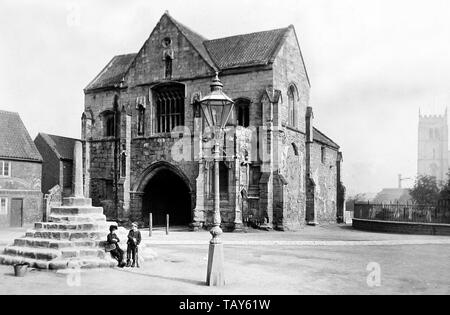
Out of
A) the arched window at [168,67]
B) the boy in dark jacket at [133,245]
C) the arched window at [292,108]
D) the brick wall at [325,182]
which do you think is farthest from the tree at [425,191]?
the boy in dark jacket at [133,245]

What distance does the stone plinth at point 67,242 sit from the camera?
13430 millimetres

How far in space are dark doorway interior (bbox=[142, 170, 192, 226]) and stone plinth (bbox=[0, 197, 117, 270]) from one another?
17.2 metres

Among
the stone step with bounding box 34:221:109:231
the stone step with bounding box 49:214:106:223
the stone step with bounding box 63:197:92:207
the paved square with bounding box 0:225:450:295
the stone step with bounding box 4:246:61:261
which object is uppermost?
the stone step with bounding box 63:197:92:207

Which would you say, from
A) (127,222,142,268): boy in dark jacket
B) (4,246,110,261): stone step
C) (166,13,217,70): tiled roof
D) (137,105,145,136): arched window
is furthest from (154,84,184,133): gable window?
(127,222,142,268): boy in dark jacket

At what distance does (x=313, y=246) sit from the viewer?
20.1 m

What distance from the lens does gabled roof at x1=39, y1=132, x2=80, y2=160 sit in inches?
1567

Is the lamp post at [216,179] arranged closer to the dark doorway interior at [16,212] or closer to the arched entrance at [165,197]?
the arched entrance at [165,197]

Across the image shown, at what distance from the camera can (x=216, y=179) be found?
11297 mm

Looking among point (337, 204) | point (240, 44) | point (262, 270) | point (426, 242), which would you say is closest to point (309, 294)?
point (262, 270)

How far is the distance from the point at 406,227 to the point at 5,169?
25.9 m

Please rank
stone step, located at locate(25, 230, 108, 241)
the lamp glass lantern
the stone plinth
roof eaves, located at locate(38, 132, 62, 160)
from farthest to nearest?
roof eaves, located at locate(38, 132, 62, 160), stone step, located at locate(25, 230, 108, 241), the stone plinth, the lamp glass lantern

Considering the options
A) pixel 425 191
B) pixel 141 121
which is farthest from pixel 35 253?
pixel 425 191

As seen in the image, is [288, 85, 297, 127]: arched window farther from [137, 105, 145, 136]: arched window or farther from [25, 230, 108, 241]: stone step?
[25, 230, 108, 241]: stone step

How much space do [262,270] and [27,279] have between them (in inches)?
230
